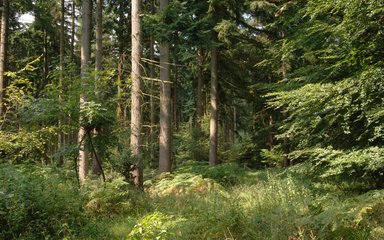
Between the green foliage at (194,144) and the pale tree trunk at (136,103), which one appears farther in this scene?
the green foliage at (194,144)

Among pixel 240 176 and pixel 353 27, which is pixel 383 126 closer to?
pixel 353 27

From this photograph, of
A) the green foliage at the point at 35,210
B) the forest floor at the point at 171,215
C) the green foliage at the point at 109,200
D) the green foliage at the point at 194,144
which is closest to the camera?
the forest floor at the point at 171,215

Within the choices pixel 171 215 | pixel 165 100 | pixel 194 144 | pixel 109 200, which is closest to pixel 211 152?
pixel 194 144

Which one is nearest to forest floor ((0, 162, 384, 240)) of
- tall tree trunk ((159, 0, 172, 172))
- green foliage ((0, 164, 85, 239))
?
green foliage ((0, 164, 85, 239))

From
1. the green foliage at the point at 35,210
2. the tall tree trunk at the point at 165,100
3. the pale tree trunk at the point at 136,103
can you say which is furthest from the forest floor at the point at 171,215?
the tall tree trunk at the point at 165,100

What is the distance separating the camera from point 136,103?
9.80 metres

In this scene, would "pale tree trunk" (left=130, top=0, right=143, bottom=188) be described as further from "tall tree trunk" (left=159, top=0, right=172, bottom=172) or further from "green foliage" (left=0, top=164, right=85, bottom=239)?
"green foliage" (left=0, top=164, right=85, bottom=239)

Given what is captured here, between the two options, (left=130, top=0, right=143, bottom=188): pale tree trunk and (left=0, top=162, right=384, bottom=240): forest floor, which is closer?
(left=0, top=162, right=384, bottom=240): forest floor

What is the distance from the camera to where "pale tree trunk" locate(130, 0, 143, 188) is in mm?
9562

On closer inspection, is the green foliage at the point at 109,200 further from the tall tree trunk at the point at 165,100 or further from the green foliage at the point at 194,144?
the green foliage at the point at 194,144

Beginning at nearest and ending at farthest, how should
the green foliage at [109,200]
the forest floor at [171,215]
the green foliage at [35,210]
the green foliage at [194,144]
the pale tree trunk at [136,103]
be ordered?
1. the forest floor at [171,215]
2. the green foliage at [35,210]
3. the green foliage at [109,200]
4. the pale tree trunk at [136,103]
5. the green foliage at [194,144]

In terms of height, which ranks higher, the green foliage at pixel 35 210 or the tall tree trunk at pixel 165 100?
the tall tree trunk at pixel 165 100

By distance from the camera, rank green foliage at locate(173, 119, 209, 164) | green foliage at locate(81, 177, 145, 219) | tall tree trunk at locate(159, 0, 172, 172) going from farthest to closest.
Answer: green foliage at locate(173, 119, 209, 164)
tall tree trunk at locate(159, 0, 172, 172)
green foliage at locate(81, 177, 145, 219)

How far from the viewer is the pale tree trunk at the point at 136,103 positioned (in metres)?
9.56
